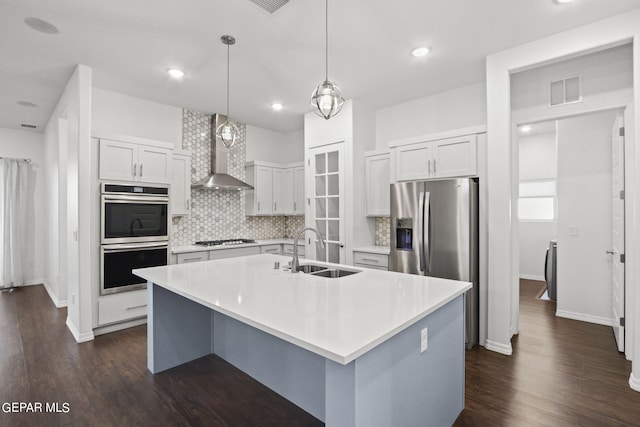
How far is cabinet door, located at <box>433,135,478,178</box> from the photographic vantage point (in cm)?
338

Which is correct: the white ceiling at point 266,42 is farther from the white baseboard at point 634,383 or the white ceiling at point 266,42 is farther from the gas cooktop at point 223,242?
the white baseboard at point 634,383

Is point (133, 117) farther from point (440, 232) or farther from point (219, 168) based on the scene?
point (440, 232)

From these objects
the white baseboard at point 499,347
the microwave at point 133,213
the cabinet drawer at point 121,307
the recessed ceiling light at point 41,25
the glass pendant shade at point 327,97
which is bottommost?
A: the white baseboard at point 499,347

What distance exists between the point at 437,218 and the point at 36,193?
22.7 ft

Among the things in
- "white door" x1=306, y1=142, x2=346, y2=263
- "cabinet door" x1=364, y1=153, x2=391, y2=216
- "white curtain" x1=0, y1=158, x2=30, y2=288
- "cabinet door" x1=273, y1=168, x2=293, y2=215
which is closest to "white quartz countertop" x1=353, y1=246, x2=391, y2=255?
"white door" x1=306, y1=142, x2=346, y2=263

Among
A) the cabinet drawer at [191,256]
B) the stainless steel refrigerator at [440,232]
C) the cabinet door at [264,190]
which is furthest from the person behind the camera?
the cabinet door at [264,190]

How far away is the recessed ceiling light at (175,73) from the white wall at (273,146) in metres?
2.03

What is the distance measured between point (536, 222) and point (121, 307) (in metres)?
6.89

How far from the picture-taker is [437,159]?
363 cm

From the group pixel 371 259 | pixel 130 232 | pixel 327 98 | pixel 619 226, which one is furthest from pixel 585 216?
pixel 130 232

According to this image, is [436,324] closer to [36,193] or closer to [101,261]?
[101,261]

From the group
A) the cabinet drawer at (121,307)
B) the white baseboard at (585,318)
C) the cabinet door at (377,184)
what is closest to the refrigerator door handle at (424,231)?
the cabinet door at (377,184)

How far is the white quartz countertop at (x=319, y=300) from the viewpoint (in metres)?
1.24

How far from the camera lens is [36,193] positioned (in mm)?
5961
